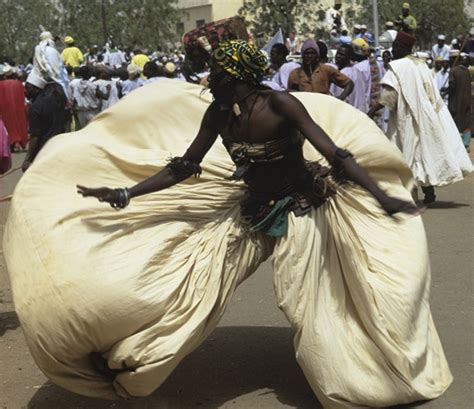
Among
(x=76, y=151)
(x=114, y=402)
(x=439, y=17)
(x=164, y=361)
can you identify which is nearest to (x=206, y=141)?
(x=76, y=151)

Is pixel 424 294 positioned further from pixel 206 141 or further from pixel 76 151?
pixel 76 151

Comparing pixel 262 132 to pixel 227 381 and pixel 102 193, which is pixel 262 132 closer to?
pixel 102 193

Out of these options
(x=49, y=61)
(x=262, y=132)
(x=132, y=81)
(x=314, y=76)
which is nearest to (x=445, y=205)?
(x=314, y=76)

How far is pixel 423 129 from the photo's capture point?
1043 centimetres

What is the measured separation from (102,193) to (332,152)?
3.57 ft

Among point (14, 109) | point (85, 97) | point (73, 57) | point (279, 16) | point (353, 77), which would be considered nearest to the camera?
point (353, 77)

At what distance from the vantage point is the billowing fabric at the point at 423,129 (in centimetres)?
1032

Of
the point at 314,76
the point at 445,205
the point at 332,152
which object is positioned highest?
the point at 332,152

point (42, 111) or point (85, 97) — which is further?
point (85, 97)

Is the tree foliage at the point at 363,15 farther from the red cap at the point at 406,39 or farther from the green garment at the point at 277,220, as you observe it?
the green garment at the point at 277,220

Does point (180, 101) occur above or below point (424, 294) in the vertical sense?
above

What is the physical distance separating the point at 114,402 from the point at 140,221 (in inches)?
39.2

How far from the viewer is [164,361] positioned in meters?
4.61

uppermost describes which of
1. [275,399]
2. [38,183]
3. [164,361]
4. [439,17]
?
[38,183]
